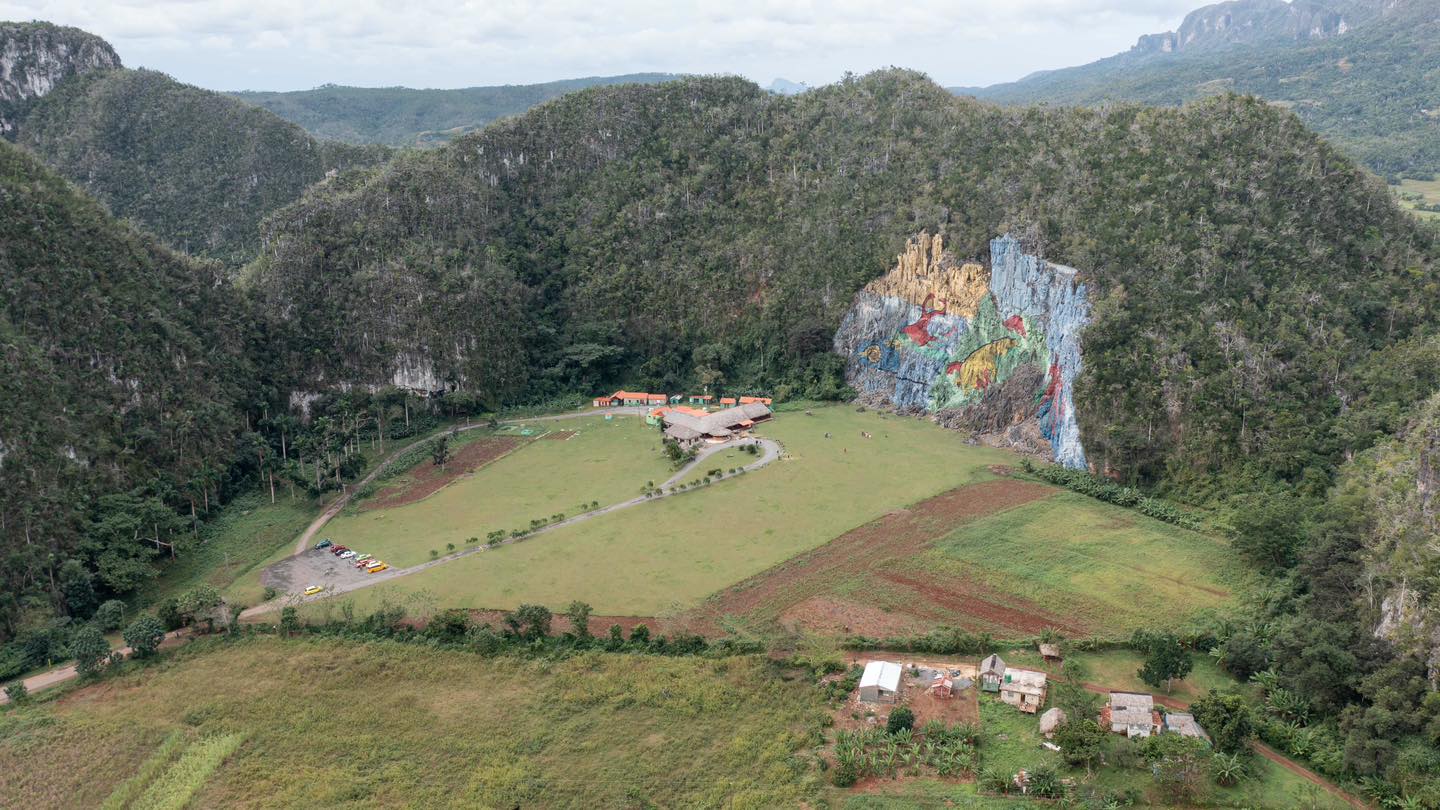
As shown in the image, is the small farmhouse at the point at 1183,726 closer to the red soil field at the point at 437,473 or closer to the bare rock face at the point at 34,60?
the red soil field at the point at 437,473

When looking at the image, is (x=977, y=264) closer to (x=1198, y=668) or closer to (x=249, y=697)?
(x=1198, y=668)

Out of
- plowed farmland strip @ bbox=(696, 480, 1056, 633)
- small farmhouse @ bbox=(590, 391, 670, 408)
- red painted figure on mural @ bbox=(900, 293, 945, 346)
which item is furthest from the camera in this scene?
small farmhouse @ bbox=(590, 391, 670, 408)

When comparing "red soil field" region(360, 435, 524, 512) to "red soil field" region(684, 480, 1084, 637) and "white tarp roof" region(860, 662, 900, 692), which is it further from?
"white tarp roof" region(860, 662, 900, 692)

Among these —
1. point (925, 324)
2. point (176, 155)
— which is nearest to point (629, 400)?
point (925, 324)

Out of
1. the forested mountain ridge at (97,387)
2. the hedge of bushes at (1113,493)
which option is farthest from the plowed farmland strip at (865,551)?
the forested mountain ridge at (97,387)

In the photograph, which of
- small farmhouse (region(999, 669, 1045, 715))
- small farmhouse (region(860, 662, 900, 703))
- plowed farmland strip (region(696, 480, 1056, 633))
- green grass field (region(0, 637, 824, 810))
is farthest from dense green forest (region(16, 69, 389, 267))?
small farmhouse (region(999, 669, 1045, 715))

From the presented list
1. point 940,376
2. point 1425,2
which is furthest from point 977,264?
point 1425,2
